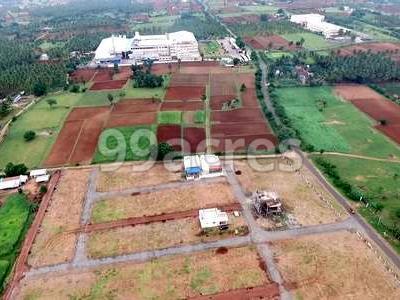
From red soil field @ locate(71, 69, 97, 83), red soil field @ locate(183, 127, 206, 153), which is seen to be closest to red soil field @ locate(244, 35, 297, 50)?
red soil field @ locate(71, 69, 97, 83)

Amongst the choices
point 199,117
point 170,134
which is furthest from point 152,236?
point 199,117

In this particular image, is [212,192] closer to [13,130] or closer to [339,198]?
[339,198]

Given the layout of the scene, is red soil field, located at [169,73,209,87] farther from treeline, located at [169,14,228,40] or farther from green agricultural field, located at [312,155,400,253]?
treeline, located at [169,14,228,40]

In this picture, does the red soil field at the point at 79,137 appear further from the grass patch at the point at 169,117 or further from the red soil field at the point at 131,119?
the grass patch at the point at 169,117

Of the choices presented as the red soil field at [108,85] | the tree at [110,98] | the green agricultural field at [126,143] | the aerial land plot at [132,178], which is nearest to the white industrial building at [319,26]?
the red soil field at [108,85]

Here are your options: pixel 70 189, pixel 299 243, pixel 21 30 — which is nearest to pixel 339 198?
pixel 299 243

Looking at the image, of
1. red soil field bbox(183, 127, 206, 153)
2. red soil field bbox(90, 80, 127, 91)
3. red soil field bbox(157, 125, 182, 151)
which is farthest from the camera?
red soil field bbox(90, 80, 127, 91)
